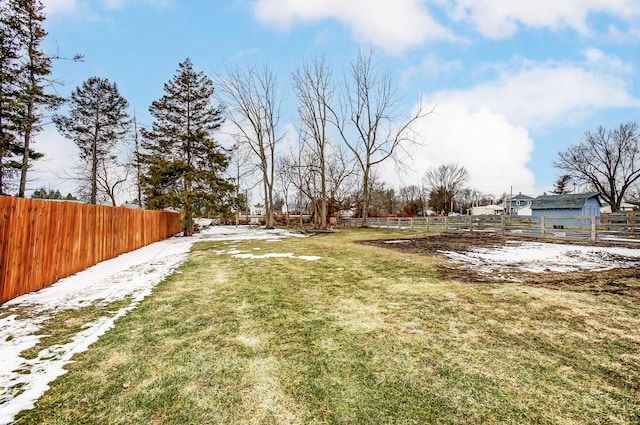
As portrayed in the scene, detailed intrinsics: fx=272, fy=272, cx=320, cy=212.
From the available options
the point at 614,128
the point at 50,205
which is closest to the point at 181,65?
the point at 50,205

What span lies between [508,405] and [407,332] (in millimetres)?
1064

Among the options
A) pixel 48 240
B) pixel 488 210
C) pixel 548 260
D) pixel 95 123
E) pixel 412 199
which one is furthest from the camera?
pixel 412 199

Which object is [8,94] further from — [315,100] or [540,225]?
[540,225]

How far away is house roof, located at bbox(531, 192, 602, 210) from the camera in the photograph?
66.9 ft

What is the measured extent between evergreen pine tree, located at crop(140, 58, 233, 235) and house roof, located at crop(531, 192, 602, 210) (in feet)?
81.2

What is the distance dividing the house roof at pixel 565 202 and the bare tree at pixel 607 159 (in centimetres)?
573

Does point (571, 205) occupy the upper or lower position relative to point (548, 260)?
upper

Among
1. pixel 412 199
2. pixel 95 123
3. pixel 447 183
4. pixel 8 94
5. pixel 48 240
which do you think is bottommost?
pixel 48 240

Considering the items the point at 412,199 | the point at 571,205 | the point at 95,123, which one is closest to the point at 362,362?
the point at 95,123

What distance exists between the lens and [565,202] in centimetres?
2139

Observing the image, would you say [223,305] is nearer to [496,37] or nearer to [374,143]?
[496,37]

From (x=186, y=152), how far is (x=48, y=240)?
12.9 meters

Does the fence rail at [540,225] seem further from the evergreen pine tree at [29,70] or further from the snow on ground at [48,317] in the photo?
the evergreen pine tree at [29,70]

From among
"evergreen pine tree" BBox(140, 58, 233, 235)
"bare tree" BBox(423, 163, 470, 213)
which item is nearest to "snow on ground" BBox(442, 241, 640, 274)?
"evergreen pine tree" BBox(140, 58, 233, 235)
